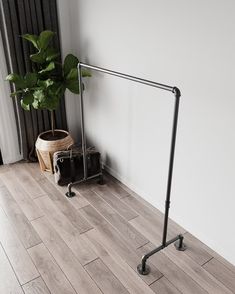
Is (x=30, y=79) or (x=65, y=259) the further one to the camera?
(x=30, y=79)

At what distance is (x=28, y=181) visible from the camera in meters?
2.70

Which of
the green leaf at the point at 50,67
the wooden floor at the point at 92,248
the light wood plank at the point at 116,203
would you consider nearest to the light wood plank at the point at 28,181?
the wooden floor at the point at 92,248

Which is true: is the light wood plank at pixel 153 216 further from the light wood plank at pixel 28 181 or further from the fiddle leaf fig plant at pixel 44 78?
the fiddle leaf fig plant at pixel 44 78

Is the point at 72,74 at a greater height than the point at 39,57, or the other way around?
the point at 39,57

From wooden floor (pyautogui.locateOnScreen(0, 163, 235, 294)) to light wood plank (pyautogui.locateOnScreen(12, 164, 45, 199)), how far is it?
0.02 metres

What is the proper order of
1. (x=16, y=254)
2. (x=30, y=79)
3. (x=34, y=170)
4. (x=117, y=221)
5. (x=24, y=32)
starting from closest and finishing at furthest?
1. (x=16, y=254)
2. (x=117, y=221)
3. (x=30, y=79)
4. (x=24, y=32)
5. (x=34, y=170)

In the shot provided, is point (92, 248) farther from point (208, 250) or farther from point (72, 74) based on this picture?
point (72, 74)

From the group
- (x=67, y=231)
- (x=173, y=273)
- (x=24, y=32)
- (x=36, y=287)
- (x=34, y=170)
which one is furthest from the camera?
(x=34, y=170)

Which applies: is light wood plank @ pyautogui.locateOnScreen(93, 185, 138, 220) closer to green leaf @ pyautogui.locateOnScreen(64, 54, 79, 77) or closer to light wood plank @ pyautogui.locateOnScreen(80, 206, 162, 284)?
light wood plank @ pyautogui.locateOnScreen(80, 206, 162, 284)

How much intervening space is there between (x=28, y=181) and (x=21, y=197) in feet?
0.85

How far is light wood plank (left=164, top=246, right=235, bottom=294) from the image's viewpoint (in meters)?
1.66

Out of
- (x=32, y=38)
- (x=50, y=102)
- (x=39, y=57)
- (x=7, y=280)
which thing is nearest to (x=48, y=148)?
(x=50, y=102)

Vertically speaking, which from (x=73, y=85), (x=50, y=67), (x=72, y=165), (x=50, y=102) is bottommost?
(x=72, y=165)

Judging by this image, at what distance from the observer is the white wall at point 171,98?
1.59 m
